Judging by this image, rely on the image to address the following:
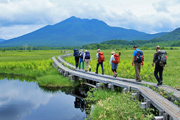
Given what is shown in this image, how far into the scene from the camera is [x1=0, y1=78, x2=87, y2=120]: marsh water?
10.5 m

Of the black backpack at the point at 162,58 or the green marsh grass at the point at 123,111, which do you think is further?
the black backpack at the point at 162,58

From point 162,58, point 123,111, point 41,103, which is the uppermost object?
point 162,58

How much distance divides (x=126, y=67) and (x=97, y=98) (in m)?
9.24

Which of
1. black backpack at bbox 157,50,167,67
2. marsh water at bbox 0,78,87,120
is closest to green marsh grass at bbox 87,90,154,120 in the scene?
marsh water at bbox 0,78,87,120

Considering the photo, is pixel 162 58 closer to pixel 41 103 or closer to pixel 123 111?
pixel 123 111

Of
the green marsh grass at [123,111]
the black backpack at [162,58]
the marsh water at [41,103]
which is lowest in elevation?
the marsh water at [41,103]

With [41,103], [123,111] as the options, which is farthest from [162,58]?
[41,103]

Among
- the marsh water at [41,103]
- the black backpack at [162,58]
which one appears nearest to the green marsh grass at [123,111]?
the marsh water at [41,103]

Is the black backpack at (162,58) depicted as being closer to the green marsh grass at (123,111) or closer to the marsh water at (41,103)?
the green marsh grass at (123,111)

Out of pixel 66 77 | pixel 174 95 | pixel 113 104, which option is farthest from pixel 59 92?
pixel 174 95

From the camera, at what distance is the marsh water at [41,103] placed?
34.4ft

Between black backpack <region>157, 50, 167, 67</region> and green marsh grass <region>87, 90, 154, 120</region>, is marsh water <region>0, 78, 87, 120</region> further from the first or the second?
black backpack <region>157, 50, 167, 67</region>

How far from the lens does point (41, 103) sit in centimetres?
1268

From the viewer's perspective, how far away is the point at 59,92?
15.2 meters
